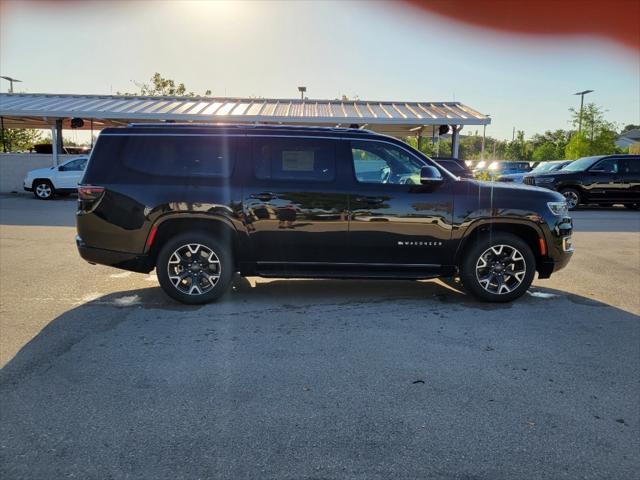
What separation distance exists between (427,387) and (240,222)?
289 centimetres

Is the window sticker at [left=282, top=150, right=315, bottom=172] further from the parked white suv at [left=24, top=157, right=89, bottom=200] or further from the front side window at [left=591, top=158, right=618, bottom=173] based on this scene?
the parked white suv at [left=24, top=157, right=89, bottom=200]

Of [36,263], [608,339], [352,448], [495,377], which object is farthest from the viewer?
[36,263]

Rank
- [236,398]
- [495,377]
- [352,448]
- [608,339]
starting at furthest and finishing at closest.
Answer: [608,339] < [495,377] < [236,398] < [352,448]

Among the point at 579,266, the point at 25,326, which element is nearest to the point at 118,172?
the point at 25,326

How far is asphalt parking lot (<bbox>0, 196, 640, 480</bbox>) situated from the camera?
9.17 feet

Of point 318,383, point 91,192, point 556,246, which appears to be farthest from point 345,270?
point 91,192

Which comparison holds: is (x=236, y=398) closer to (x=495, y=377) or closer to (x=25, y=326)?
(x=495, y=377)

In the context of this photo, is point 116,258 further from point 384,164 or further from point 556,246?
point 556,246

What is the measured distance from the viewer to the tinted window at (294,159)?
18.6 ft

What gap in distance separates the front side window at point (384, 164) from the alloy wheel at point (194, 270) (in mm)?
1981

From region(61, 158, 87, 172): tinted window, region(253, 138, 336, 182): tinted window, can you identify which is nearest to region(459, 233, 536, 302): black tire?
region(253, 138, 336, 182): tinted window

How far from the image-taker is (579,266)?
26.3 feet

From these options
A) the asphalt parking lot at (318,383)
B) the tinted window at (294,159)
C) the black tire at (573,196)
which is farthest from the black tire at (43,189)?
the black tire at (573,196)

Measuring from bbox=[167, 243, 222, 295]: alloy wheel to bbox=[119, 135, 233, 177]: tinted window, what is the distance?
89 centimetres
